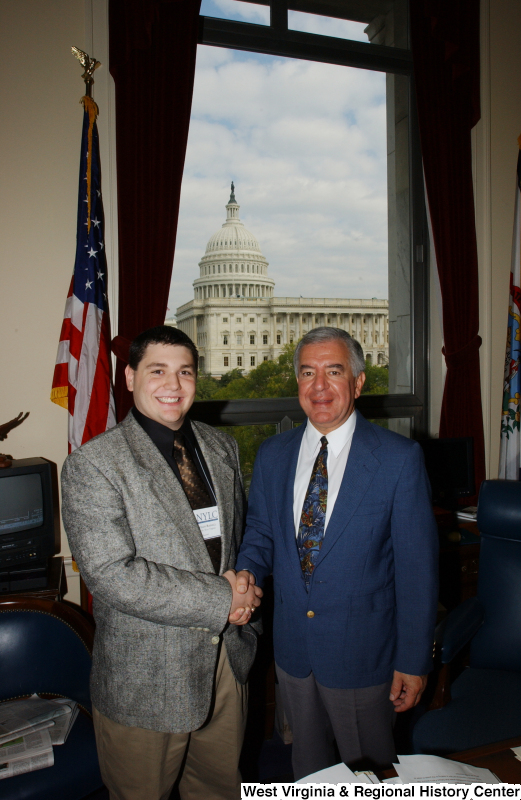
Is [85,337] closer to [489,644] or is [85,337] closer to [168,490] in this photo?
[168,490]

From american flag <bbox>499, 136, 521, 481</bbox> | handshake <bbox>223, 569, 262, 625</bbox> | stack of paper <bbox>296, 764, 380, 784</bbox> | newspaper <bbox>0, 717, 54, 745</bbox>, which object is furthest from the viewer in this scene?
american flag <bbox>499, 136, 521, 481</bbox>

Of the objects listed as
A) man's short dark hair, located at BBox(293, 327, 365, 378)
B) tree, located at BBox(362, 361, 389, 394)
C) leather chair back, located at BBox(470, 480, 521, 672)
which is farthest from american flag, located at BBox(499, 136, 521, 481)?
man's short dark hair, located at BBox(293, 327, 365, 378)

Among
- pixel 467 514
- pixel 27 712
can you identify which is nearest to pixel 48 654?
pixel 27 712

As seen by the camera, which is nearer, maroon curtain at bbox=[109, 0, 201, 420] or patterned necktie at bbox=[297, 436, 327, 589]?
patterned necktie at bbox=[297, 436, 327, 589]

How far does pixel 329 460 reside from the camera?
63.3 inches

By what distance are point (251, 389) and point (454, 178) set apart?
189cm

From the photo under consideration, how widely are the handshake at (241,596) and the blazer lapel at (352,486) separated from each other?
204mm

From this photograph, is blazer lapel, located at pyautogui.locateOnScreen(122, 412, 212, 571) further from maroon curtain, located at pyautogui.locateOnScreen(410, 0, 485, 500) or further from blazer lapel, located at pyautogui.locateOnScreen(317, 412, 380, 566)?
maroon curtain, located at pyautogui.locateOnScreen(410, 0, 485, 500)

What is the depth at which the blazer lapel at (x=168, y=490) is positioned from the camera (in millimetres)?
1412

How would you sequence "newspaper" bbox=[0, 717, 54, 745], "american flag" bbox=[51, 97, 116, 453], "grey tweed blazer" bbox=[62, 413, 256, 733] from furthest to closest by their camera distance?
1. "american flag" bbox=[51, 97, 116, 453]
2. "newspaper" bbox=[0, 717, 54, 745]
3. "grey tweed blazer" bbox=[62, 413, 256, 733]

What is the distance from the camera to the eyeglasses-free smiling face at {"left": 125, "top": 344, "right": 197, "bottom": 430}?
1485 mm

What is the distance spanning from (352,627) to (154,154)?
Answer: 245cm

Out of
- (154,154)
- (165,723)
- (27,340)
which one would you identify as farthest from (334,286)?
(165,723)

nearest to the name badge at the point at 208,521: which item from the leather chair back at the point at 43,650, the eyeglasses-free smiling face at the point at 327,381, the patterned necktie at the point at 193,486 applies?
the patterned necktie at the point at 193,486
